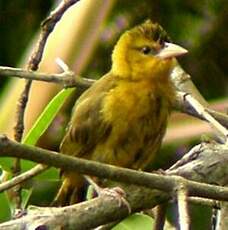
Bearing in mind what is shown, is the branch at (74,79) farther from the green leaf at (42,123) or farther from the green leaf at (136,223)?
the green leaf at (136,223)

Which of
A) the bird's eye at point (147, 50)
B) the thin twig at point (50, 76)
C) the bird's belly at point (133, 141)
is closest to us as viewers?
the thin twig at point (50, 76)

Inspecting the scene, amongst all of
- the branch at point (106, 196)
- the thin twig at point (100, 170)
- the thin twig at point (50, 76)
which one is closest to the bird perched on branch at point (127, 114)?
the thin twig at point (50, 76)

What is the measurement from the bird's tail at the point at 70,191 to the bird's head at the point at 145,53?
0.97ft

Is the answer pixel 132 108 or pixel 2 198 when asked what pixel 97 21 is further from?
pixel 2 198

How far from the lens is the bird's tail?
2.52 metres

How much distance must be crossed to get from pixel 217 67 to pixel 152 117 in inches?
48.1

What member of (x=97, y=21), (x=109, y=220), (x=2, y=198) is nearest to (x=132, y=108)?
(x=97, y=21)

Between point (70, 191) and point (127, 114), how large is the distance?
0.24 m

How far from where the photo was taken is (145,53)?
2.67 meters

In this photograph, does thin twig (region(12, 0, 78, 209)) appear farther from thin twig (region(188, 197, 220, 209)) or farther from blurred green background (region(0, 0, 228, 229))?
blurred green background (region(0, 0, 228, 229))

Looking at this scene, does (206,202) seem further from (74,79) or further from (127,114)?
(127,114)

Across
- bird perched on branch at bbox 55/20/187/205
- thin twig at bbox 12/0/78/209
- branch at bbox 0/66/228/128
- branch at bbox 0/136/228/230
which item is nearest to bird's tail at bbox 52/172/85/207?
bird perched on branch at bbox 55/20/187/205

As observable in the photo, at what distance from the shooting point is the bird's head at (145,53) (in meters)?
2.56

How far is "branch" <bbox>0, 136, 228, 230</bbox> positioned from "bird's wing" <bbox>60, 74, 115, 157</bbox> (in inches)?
25.9
